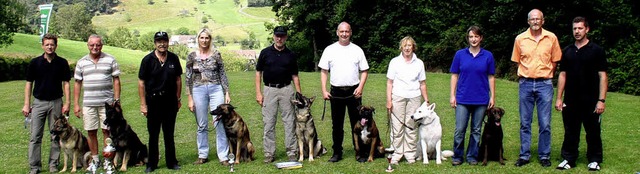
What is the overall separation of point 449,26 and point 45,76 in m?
27.1

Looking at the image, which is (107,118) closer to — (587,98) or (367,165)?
(367,165)

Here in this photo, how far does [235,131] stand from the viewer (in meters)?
7.71

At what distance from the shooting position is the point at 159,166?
7.85 metres

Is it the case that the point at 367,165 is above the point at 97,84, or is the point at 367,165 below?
below

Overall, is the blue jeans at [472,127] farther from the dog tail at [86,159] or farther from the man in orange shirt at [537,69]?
the dog tail at [86,159]

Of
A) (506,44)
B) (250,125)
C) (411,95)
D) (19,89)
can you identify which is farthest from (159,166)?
(506,44)

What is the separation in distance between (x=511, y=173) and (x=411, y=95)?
5.37 feet

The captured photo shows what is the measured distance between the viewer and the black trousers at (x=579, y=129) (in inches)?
273

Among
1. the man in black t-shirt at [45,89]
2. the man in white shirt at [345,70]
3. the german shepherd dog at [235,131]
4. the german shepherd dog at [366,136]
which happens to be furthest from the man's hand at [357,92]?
the man in black t-shirt at [45,89]

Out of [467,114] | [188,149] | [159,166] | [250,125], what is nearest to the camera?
[467,114]

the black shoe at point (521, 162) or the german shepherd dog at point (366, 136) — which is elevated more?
the german shepherd dog at point (366, 136)

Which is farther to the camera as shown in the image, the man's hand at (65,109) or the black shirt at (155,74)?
the man's hand at (65,109)

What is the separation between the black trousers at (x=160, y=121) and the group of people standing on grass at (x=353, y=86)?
1 cm

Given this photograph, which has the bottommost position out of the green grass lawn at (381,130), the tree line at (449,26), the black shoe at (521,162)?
the green grass lawn at (381,130)
